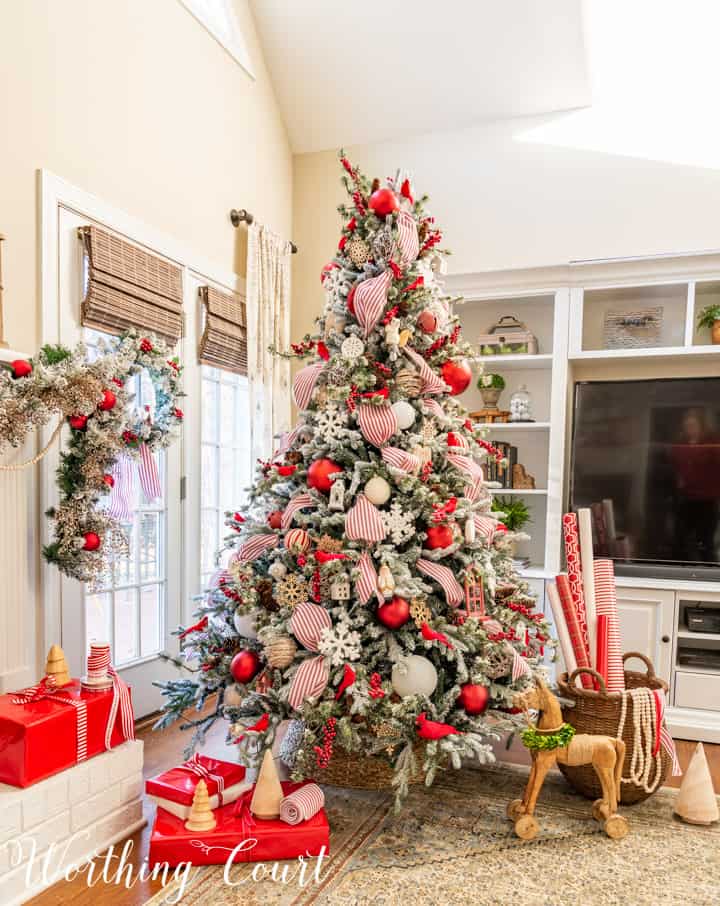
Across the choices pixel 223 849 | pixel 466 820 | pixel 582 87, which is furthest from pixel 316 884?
pixel 582 87

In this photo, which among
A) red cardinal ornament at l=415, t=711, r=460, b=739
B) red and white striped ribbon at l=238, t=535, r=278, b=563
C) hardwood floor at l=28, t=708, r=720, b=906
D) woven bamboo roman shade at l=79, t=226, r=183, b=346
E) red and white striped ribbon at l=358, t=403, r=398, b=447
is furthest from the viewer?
woven bamboo roman shade at l=79, t=226, r=183, b=346

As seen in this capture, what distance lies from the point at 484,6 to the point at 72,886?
4.03m

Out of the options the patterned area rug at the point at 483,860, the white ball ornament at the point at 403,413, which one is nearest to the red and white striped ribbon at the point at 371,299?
the white ball ornament at the point at 403,413

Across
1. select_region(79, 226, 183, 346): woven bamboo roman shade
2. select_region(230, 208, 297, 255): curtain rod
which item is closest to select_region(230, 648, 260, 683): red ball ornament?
select_region(79, 226, 183, 346): woven bamboo roman shade

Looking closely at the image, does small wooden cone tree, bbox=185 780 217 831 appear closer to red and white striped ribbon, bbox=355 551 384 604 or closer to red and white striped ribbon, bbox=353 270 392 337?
red and white striped ribbon, bbox=355 551 384 604

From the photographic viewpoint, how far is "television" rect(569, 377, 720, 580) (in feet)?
10.7

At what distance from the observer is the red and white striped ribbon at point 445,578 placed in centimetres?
216

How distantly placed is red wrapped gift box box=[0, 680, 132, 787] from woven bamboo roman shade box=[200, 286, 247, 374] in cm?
183

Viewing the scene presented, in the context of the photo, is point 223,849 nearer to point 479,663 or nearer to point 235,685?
point 235,685

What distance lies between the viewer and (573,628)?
2.43m

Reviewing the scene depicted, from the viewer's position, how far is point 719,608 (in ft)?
10.4

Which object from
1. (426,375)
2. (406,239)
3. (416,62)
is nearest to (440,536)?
(426,375)

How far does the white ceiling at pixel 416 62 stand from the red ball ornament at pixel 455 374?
7.00 ft

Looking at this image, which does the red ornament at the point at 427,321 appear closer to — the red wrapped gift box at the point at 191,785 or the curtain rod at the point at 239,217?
the red wrapped gift box at the point at 191,785
